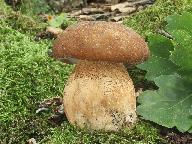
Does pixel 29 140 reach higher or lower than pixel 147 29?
lower

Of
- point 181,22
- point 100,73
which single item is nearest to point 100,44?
point 100,73

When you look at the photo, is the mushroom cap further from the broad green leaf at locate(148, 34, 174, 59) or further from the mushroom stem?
the broad green leaf at locate(148, 34, 174, 59)

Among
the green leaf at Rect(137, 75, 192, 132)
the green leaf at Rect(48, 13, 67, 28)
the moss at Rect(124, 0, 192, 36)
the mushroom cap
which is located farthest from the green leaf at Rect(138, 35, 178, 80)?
the green leaf at Rect(48, 13, 67, 28)

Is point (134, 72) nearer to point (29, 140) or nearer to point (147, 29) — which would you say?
point (147, 29)

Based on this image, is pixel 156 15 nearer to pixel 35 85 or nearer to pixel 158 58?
pixel 158 58

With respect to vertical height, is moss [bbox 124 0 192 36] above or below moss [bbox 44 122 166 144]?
above

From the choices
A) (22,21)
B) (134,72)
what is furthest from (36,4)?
(134,72)
